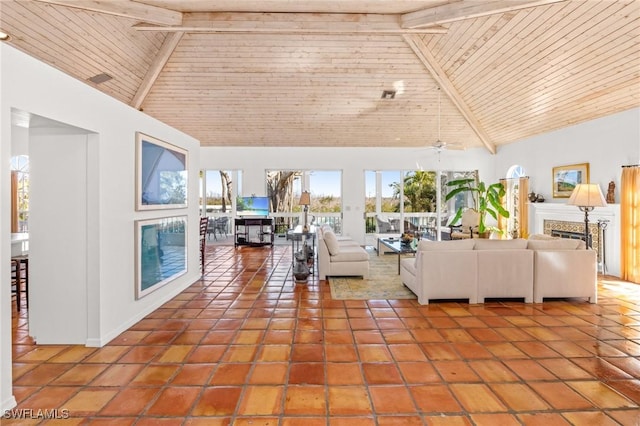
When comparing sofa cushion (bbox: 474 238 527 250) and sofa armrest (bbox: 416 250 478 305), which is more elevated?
sofa cushion (bbox: 474 238 527 250)

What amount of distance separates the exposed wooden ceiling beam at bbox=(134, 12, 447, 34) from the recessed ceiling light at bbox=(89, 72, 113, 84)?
1462 millimetres

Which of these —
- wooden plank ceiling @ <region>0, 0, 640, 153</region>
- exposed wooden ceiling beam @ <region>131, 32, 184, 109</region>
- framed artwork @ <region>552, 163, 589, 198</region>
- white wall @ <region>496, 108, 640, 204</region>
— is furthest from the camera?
framed artwork @ <region>552, 163, 589, 198</region>

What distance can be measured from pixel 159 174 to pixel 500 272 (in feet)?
15.0

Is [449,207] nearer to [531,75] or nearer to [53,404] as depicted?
[531,75]

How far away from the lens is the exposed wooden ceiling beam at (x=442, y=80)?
5.64 metres

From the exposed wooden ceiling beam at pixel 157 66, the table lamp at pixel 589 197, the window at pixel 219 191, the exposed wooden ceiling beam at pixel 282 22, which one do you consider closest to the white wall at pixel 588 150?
the table lamp at pixel 589 197

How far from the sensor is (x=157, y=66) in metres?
6.05

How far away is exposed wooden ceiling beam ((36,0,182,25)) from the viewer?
414 cm

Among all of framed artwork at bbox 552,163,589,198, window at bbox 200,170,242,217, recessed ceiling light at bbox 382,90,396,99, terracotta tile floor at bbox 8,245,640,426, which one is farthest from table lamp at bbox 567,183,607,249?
window at bbox 200,170,242,217

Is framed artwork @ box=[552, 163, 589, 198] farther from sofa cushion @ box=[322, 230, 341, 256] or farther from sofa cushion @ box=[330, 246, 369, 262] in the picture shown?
sofa cushion @ box=[322, 230, 341, 256]

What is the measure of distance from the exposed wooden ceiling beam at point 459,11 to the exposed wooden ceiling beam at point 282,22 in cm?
18

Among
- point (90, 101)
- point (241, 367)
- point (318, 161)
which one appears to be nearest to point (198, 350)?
point (241, 367)

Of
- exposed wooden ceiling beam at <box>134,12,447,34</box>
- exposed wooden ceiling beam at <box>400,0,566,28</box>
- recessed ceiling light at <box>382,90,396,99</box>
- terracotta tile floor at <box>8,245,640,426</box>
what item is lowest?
terracotta tile floor at <box>8,245,640,426</box>

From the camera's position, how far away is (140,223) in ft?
12.0
